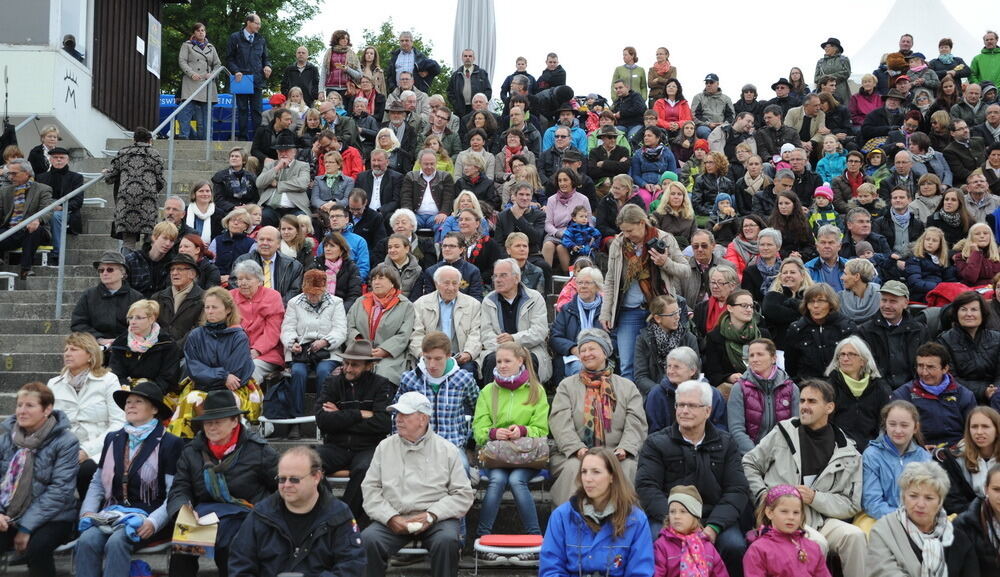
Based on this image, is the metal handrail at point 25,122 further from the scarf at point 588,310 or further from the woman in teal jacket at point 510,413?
the woman in teal jacket at point 510,413

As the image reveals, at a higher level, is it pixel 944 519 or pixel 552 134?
pixel 552 134

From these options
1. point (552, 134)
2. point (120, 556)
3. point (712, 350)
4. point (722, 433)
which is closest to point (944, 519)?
point (722, 433)

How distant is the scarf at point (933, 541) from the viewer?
648 cm

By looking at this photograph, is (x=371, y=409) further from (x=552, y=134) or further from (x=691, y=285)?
(x=552, y=134)

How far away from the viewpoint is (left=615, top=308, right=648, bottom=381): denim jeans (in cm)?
914

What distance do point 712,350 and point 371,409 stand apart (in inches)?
107

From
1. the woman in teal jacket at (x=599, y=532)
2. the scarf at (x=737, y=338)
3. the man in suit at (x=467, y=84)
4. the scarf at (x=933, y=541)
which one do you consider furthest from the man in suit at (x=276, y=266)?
the man in suit at (x=467, y=84)

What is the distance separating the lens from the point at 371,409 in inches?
307

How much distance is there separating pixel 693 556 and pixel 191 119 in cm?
1194

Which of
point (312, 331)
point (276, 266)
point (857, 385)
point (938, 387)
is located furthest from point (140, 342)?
point (938, 387)

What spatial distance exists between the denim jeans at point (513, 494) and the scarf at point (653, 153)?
7.07 m

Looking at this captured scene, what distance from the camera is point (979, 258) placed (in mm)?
10680

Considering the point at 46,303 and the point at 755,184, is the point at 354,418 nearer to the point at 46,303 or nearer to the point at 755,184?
the point at 46,303

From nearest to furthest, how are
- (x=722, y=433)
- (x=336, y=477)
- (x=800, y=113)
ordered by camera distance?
(x=722, y=433), (x=336, y=477), (x=800, y=113)
